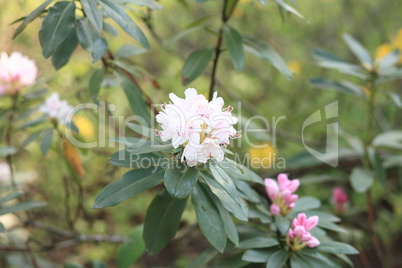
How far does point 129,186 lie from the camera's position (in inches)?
33.5

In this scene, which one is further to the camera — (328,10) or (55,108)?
(328,10)

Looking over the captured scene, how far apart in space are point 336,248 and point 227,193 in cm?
35

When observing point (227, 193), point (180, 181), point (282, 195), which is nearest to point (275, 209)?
point (282, 195)

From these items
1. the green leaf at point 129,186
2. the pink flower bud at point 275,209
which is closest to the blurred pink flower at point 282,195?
the pink flower bud at point 275,209

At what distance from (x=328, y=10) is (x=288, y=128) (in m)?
1.00

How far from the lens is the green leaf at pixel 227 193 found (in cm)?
79

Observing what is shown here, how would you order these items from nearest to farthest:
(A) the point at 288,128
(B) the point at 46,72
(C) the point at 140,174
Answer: (C) the point at 140,174 < (A) the point at 288,128 < (B) the point at 46,72

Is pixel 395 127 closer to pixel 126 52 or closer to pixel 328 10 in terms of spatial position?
pixel 328 10

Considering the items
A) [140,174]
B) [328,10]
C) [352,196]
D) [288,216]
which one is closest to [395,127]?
[352,196]

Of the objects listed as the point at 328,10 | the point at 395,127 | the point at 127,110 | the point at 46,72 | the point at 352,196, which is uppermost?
the point at 328,10

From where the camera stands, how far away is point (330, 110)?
214 centimetres

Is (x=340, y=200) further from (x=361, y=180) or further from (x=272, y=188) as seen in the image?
(x=272, y=188)

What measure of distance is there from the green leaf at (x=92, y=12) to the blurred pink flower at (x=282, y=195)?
0.59 meters

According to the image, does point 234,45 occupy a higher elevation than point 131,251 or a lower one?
higher
